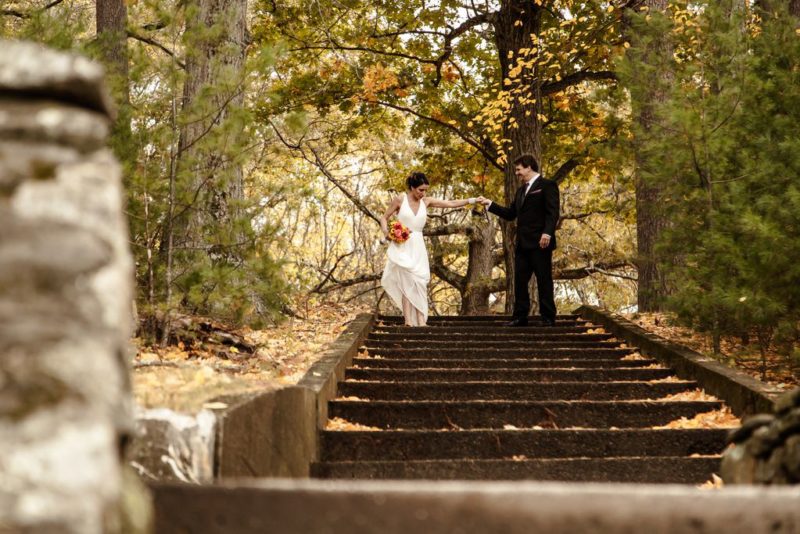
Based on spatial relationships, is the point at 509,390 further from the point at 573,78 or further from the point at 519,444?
the point at 573,78

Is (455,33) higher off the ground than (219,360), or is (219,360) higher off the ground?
(455,33)

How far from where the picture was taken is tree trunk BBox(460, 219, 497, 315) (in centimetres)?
2039

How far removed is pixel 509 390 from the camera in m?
7.11

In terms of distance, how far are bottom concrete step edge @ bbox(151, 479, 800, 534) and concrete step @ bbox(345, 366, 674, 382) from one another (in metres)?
5.53

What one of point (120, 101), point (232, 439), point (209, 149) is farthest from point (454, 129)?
point (232, 439)

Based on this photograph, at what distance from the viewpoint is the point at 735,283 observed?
7.16 metres

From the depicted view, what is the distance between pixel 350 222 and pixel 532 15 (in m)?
16.1

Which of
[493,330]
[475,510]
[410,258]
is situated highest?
[410,258]

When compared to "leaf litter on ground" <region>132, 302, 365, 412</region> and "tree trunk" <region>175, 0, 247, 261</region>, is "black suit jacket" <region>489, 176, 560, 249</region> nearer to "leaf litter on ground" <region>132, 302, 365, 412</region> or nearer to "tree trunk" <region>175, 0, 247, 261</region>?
"leaf litter on ground" <region>132, 302, 365, 412</region>

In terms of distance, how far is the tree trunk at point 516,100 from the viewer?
15.2 meters

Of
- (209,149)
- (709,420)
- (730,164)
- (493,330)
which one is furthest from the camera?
(493,330)

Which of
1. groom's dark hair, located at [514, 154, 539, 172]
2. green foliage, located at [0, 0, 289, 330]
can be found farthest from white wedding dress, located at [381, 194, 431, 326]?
green foliage, located at [0, 0, 289, 330]

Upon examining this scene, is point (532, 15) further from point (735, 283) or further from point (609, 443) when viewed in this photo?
point (609, 443)

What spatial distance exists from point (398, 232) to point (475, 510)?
9.20 meters
